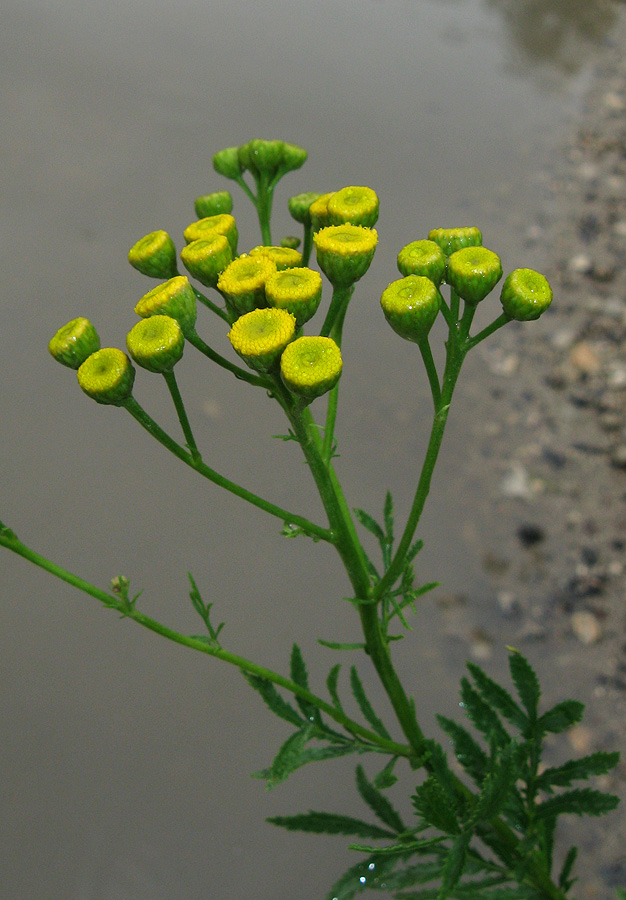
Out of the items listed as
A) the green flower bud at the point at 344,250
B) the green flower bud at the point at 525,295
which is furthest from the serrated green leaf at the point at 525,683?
the green flower bud at the point at 344,250

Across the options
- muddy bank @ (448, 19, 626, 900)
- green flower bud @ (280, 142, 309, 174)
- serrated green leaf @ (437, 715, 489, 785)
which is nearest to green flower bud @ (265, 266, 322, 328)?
green flower bud @ (280, 142, 309, 174)

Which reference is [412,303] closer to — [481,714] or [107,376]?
[107,376]

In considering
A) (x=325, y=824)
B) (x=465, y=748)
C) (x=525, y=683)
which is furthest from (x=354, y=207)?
(x=325, y=824)

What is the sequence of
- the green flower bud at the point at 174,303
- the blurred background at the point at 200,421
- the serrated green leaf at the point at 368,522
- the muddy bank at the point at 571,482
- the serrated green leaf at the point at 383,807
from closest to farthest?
1. the green flower bud at the point at 174,303
2. the serrated green leaf at the point at 368,522
3. the serrated green leaf at the point at 383,807
4. the blurred background at the point at 200,421
5. the muddy bank at the point at 571,482

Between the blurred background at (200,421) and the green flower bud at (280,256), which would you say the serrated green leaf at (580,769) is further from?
the green flower bud at (280,256)

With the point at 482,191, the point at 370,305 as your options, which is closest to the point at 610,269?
the point at 482,191

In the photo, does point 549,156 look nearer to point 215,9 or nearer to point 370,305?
point 370,305
